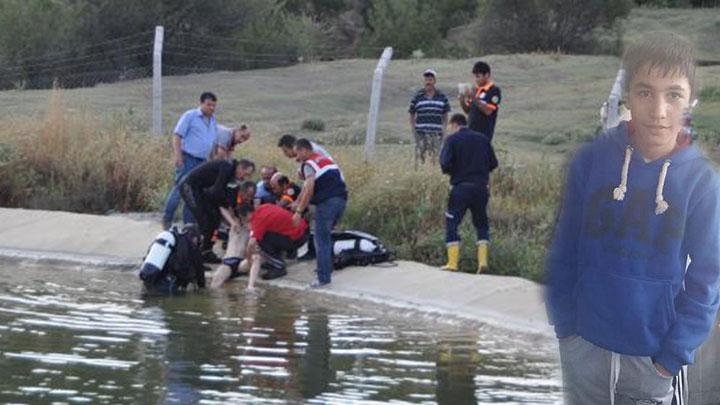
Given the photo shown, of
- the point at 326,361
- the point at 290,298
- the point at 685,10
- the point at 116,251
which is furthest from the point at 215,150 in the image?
the point at 685,10

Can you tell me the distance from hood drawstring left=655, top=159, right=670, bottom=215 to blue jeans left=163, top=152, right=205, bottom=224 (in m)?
12.8

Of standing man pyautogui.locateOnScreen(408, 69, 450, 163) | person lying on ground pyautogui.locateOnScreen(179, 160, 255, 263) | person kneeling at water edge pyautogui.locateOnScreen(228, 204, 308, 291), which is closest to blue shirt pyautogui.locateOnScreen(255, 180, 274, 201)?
person lying on ground pyautogui.locateOnScreen(179, 160, 255, 263)

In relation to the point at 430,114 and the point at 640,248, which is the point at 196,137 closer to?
the point at 430,114

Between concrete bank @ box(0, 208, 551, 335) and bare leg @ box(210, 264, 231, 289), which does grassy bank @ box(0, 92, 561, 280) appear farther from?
bare leg @ box(210, 264, 231, 289)

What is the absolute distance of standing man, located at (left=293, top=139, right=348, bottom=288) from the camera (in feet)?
49.9

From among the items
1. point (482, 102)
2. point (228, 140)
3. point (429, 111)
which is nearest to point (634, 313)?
point (482, 102)

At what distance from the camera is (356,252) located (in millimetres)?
15883

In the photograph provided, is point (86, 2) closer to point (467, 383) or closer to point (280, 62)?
point (280, 62)

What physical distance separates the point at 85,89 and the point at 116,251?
49.3 ft

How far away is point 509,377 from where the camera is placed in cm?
1095

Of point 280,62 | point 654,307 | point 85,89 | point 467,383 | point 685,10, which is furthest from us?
point 685,10

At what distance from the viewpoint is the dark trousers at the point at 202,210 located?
1680 cm

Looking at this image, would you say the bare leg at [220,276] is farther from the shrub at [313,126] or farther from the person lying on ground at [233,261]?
the shrub at [313,126]

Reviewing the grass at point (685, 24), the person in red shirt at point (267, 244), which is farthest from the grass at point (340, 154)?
the grass at point (685, 24)
